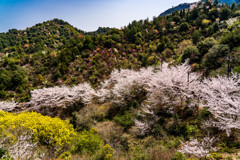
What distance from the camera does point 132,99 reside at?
17.9m

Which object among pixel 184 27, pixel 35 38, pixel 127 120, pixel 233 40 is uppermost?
pixel 35 38

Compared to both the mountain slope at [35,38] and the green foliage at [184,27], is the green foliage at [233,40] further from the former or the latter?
the mountain slope at [35,38]

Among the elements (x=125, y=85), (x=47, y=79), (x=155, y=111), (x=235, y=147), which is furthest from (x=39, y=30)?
(x=235, y=147)

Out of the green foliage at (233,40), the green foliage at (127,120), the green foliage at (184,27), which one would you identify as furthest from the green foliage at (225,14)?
the green foliage at (127,120)

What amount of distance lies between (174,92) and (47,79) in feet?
105

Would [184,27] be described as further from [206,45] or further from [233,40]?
[233,40]

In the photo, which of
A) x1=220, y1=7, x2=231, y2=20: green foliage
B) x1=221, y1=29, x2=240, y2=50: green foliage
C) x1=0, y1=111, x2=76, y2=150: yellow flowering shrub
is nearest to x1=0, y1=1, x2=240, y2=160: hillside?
x1=0, y1=111, x2=76, y2=150: yellow flowering shrub

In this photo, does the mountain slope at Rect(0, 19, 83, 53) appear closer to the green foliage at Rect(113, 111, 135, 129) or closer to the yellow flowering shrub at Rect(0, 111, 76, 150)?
the green foliage at Rect(113, 111, 135, 129)

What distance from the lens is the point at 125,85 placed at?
17.2m

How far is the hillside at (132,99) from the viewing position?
7121 mm

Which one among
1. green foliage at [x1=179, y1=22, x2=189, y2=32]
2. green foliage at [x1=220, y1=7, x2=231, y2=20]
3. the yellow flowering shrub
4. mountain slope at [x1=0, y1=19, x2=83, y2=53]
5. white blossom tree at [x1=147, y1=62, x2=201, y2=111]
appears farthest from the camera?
mountain slope at [x1=0, y1=19, x2=83, y2=53]

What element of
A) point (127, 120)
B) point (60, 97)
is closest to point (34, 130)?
point (127, 120)

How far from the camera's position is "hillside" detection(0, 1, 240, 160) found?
7.12 meters

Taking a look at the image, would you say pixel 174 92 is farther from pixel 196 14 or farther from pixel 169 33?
pixel 196 14
